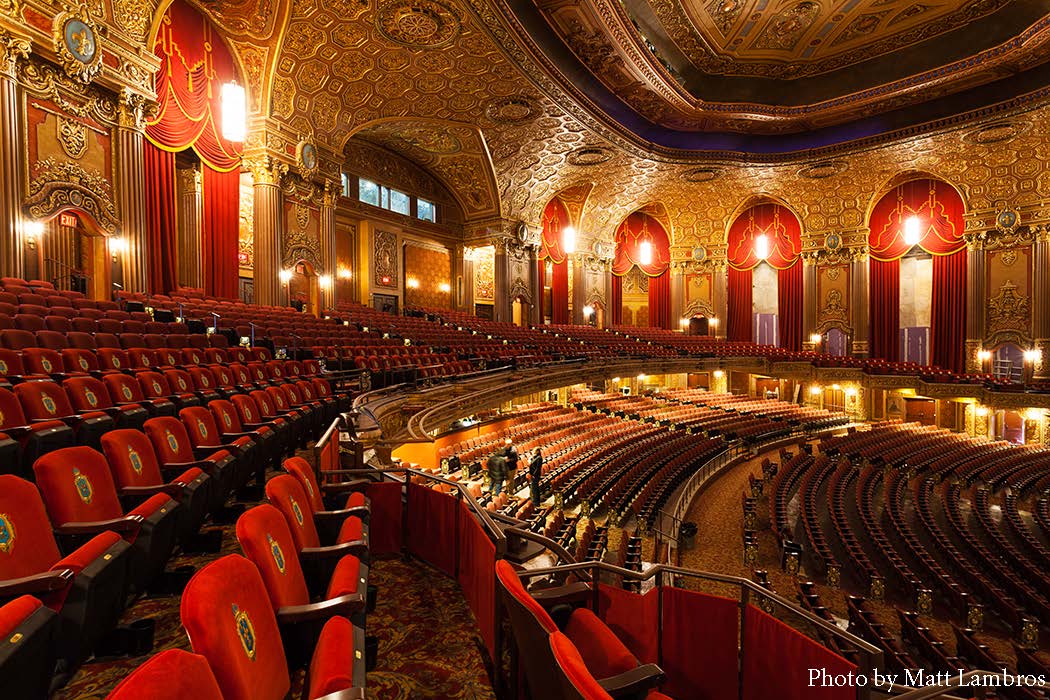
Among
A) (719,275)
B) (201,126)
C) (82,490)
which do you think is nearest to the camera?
(82,490)

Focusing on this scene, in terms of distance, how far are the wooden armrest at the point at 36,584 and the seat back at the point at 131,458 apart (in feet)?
2.37

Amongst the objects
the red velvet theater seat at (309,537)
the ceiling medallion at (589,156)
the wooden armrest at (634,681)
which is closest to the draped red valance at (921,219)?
the ceiling medallion at (589,156)

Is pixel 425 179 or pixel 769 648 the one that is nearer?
pixel 769 648

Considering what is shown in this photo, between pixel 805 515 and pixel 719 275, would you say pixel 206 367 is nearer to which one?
pixel 805 515

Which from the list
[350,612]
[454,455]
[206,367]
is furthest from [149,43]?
[350,612]

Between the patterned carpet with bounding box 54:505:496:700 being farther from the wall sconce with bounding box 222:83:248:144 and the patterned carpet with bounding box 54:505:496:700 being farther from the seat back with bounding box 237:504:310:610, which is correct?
the wall sconce with bounding box 222:83:248:144

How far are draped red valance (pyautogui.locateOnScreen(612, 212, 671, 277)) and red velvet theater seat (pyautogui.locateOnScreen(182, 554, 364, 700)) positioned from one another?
17.3 m

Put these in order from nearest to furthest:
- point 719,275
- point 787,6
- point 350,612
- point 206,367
→ 1. point 350,612
2. point 206,367
3. point 787,6
4. point 719,275

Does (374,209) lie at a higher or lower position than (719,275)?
higher

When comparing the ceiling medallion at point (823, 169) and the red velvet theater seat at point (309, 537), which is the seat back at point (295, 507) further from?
the ceiling medallion at point (823, 169)

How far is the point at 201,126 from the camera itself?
741 centimetres

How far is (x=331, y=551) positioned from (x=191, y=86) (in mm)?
8224

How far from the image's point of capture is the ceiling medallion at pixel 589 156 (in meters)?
12.5

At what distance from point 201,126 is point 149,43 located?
1302 mm
